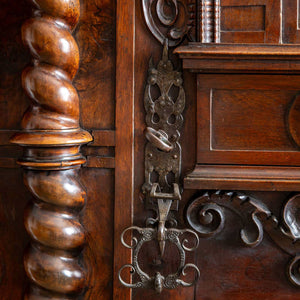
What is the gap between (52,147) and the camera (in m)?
0.83

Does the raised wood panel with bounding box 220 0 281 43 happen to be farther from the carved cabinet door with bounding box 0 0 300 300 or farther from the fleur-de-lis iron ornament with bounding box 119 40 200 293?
the fleur-de-lis iron ornament with bounding box 119 40 200 293

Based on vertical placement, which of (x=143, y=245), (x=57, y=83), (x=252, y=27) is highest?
(x=252, y=27)

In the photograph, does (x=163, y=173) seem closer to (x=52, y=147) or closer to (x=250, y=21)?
(x=52, y=147)

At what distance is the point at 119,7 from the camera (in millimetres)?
900

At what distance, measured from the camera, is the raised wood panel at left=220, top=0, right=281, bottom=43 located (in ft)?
2.80

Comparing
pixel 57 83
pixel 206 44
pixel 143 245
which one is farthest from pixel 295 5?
pixel 143 245

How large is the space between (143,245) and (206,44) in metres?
0.50

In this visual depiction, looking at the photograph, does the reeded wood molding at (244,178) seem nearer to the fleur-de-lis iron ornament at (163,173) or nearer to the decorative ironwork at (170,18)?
the fleur-de-lis iron ornament at (163,173)

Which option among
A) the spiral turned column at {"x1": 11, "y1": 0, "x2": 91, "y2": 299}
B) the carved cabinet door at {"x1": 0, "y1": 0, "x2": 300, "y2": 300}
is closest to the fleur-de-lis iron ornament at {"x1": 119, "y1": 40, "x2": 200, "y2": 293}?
the carved cabinet door at {"x1": 0, "y1": 0, "x2": 300, "y2": 300}

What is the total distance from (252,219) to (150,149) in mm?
291

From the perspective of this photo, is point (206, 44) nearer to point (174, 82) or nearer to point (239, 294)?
point (174, 82)

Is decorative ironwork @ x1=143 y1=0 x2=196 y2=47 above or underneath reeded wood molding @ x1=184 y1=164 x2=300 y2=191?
above

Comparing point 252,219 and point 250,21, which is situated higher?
point 250,21

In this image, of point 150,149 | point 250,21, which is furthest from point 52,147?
point 250,21
